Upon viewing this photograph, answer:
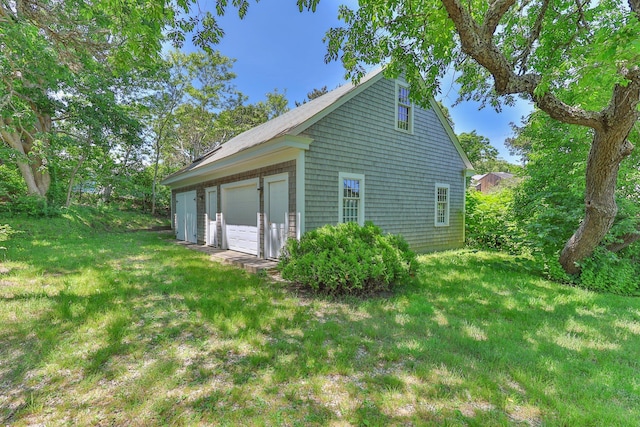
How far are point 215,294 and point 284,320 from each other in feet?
5.22

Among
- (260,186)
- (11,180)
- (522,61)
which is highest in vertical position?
(522,61)

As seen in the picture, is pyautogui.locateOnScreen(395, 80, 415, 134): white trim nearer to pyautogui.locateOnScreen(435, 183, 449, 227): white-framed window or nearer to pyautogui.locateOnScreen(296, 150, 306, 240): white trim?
pyautogui.locateOnScreen(435, 183, 449, 227): white-framed window

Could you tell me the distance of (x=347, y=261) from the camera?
450 cm

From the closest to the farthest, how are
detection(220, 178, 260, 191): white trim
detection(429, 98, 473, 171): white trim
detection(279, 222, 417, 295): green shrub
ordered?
detection(279, 222, 417, 295): green shrub < detection(220, 178, 260, 191): white trim < detection(429, 98, 473, 171): white trim

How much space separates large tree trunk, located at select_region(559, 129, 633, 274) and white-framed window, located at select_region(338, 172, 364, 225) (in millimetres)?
4541

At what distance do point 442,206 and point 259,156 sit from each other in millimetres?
6687

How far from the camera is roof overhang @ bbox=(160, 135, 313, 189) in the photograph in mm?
6043

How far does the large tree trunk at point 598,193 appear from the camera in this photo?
4.80m

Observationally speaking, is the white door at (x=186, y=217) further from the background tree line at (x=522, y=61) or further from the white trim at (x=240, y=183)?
the background tree line at (x=522, y=61)

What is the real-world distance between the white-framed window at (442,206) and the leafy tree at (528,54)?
391 cm

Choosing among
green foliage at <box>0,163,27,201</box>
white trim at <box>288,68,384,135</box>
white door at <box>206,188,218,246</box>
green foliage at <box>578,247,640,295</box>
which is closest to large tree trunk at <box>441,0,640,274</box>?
green foliage at <box>578,247,640,295</box>

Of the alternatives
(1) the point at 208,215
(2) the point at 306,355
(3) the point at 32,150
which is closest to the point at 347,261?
(2) the point at 306,355

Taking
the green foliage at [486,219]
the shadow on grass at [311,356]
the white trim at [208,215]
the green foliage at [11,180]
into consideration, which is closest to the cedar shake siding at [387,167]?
the green foliage at [486,219]

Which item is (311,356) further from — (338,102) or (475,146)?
(475,146)
